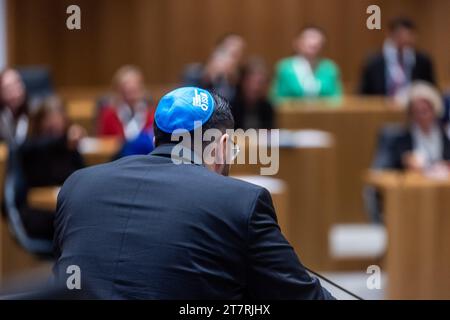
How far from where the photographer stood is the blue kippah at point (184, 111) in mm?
3145

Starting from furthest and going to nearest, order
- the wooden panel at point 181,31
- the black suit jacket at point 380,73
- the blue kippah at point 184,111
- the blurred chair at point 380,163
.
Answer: the wooden panel at point 181,31 → the black suit jacket at point 380,73 → the blurred chair at point 380,163 → the blue kippah at point 184,111

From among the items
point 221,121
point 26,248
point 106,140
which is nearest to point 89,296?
point 221,121

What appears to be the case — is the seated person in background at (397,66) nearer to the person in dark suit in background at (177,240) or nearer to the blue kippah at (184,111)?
the blue kippah at (184,111)

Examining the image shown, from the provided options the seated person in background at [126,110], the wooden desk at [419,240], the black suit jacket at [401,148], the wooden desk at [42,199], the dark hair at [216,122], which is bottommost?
the wooden desk at [419,240]

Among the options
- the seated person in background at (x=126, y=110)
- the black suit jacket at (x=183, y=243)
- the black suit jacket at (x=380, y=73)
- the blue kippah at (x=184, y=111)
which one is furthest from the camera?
the black suit jacket at (x=380, y=73)

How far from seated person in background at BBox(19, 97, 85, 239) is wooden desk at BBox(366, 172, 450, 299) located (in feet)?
7.00

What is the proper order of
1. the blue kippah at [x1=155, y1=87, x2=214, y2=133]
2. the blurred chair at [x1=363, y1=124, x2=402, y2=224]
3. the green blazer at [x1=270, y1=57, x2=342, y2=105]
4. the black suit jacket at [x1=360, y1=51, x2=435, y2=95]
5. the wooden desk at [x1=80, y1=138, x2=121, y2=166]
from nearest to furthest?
the blue kippah at [x1=155, y1=87, x2=214, y2=133], the wooden desk at [x1=80, y1=138, x2=121, y2=166], the blurred chair at [x1=363, y1=124, x2=402, y2=224], the green blazer at [x1=270, y1=57, x2=342, y2=105], the black suit jacket at [x1=360, y1=51, x2=435, y2=95]

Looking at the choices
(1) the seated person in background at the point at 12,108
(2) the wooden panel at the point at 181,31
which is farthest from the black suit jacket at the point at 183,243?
(2) the wooden panel at the point at 181,31

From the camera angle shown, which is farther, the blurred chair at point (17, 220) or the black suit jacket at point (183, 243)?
the blurred chair at point (17, 220)

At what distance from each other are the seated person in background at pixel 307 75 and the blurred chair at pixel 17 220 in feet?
10.7

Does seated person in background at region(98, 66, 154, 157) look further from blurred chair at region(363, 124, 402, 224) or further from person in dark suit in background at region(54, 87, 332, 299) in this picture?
person in dark suit in background at region(54, 87, 332, 299)

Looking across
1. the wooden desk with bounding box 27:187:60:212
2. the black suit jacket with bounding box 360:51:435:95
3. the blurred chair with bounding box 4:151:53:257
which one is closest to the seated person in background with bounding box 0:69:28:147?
the wooden desk with bounding box 27:187:60:212

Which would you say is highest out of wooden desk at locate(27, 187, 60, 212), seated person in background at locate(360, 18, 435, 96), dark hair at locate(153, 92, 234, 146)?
dark hair at locate(153, 92, 234, 146)

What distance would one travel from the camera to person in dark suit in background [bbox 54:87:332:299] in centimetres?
Answer: 283
